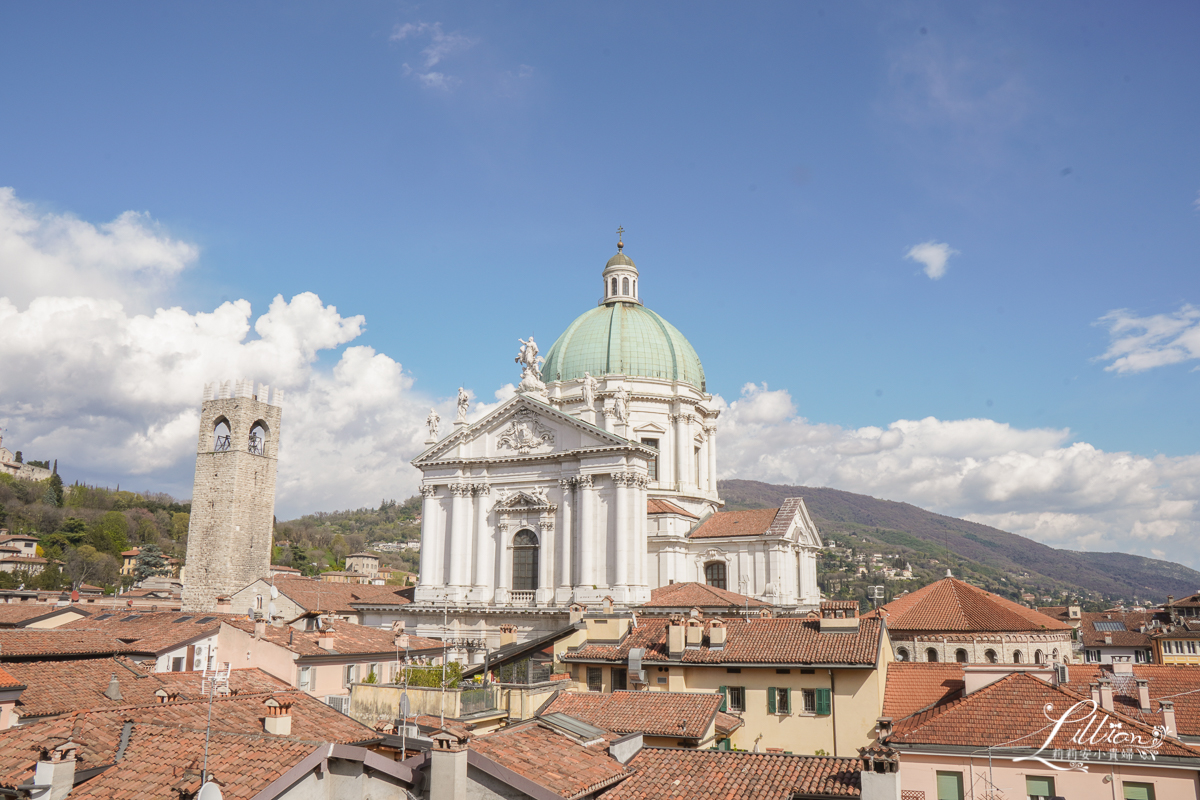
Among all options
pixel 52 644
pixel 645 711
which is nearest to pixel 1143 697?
pixel 645 711

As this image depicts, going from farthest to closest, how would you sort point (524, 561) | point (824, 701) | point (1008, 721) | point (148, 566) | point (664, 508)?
point (148, 566), point (664, 508), point (524, 561), point (824, 701), point (1008, 721)

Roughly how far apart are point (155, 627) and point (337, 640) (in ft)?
26.3

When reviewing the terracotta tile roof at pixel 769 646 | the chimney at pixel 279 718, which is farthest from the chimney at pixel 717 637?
the chimney at pixel 279 718

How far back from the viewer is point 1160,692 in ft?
77.1

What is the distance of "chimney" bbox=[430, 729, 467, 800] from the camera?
12.1 meters

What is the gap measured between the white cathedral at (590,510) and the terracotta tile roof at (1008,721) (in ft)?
81.3

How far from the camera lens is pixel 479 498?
165 feet

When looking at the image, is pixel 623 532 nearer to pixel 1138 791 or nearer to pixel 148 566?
pixel 1138 791

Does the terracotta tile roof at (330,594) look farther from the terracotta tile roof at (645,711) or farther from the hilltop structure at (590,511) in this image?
the terracotta tile roof at (645,711)

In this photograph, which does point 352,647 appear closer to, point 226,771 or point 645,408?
point 226,771

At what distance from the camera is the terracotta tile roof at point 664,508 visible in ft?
176

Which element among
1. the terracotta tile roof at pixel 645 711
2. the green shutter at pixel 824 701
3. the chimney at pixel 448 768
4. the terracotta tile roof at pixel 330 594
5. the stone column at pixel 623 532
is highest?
the stone column at pixel 623 532

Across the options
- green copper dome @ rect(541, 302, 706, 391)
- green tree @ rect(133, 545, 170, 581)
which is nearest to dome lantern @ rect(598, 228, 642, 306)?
green copper dome @ rect(541, 302, 706, 391)

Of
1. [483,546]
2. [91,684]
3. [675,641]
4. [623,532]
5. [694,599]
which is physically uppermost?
[623,532]
